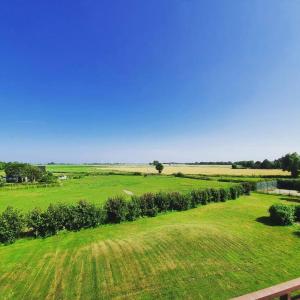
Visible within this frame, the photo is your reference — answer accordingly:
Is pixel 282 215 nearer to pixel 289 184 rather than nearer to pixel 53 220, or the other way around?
pixel 53 220

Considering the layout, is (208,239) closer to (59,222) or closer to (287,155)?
(59,222)

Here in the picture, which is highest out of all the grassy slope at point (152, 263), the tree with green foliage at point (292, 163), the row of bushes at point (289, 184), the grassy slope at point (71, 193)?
the tree with green foliage at point (292, 163)

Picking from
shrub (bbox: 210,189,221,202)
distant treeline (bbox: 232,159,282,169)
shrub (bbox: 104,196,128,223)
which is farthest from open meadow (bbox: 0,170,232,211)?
distant treeline (bbox: 232,159,282,169)

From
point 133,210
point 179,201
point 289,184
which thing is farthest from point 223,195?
point 289,184

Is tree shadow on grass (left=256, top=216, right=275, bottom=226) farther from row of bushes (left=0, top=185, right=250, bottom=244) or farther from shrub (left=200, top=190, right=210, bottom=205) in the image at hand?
shrub (left=200, top=190, right=210, bottom=205)

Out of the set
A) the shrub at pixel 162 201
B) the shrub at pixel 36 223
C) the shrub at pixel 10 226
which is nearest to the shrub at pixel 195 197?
the shrub at pixel 162 201

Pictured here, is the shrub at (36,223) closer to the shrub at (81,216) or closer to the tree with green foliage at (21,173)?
the shrub at (81,216)
